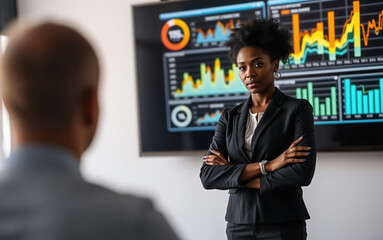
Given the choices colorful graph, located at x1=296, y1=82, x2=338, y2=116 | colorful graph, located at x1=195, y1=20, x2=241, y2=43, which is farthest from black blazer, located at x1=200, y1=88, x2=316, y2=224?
colorful graph, located at x1=195, y1=20, x2=241, y2=43

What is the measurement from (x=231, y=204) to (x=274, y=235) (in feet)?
0.88

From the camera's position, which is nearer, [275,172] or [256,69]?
[275,172]

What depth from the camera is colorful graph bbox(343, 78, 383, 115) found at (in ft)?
10.1

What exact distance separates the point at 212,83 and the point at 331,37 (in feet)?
2.91

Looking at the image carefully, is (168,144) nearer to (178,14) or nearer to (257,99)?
(178,14)

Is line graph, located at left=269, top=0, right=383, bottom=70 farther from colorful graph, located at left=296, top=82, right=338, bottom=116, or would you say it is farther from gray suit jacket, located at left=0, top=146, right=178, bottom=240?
gray suit jacket, located at left=0, top=146, right=178, bottom=240

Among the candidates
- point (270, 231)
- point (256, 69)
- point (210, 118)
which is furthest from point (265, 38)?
point (210, 118)

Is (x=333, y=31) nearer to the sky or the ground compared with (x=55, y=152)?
nearer to the sky

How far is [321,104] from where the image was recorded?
10.5 feet

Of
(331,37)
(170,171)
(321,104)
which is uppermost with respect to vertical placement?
(331,37)

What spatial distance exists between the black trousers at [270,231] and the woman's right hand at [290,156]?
263 mm

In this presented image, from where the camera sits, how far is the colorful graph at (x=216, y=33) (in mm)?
3451

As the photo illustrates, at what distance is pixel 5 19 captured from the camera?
13.6ft

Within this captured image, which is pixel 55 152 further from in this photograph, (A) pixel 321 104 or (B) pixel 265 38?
(A) pixel 321 104
